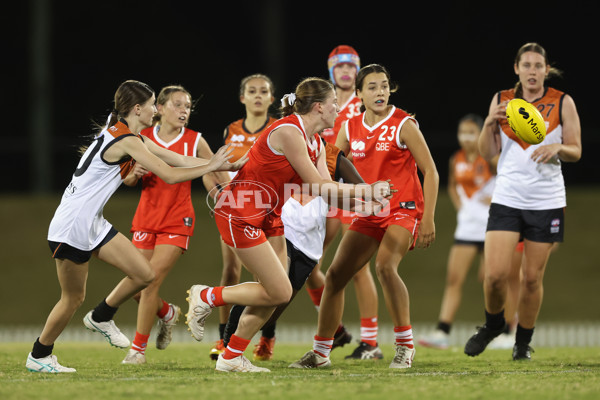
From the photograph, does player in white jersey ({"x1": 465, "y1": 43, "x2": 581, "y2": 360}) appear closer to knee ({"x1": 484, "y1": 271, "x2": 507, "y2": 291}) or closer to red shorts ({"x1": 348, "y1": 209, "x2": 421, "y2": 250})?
knee ({"x1": 484, "y1": 271, "x2": 507, "y2": 291})

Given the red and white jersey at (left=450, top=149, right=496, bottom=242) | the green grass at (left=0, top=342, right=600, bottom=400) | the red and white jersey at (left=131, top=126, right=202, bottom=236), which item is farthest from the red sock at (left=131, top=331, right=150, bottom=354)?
the red and white jersey at (left=450, top=149, right=496, bottom=242)

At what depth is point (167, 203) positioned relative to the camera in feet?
22.3

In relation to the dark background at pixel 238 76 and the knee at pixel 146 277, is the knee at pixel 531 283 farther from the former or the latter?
the dark background at pixel 238 76

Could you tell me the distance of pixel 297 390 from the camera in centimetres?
476

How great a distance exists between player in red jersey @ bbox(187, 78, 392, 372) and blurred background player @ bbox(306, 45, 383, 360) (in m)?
1.20

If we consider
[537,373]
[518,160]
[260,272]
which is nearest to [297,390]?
[260,272]

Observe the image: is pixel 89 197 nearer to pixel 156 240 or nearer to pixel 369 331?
pixel 156 240

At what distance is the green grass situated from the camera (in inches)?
181

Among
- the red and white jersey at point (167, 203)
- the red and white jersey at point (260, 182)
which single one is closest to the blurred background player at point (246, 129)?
the red and white jersey at point (167, 203)

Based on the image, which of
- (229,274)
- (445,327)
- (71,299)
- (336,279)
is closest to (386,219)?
(336,279)

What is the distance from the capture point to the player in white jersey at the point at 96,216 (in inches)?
222

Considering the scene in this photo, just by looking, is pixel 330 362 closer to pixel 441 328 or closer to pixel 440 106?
pixel 441 328

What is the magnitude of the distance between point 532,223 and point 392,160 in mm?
1185

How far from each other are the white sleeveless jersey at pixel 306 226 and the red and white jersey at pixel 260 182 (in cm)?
53
